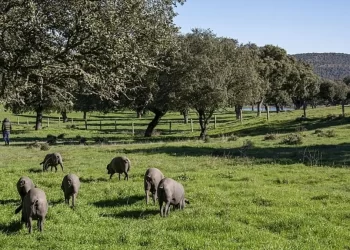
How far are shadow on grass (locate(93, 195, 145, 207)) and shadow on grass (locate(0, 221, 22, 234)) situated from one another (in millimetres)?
3303

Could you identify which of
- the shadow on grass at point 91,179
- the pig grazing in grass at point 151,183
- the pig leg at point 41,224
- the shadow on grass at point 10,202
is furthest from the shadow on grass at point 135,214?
the shadow on grass at point 91,179

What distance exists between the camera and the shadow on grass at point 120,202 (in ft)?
50.6

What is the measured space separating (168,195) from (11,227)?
189 inches

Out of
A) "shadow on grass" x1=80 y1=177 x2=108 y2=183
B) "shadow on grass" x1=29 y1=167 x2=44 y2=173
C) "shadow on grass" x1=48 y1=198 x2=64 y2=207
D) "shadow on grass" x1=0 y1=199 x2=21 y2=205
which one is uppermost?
"shadow on grass" x1=29 y1=167 x2=44 y2=173

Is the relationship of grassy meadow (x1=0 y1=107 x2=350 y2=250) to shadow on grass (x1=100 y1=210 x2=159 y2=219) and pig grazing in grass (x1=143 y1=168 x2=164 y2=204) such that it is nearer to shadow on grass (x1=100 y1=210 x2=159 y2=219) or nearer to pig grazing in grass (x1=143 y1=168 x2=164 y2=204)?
shadow on grass (x1=100 y1=210 x2=159 y2=219)

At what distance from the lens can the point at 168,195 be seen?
13.5 meters

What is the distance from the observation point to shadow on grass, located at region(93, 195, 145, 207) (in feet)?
50.6

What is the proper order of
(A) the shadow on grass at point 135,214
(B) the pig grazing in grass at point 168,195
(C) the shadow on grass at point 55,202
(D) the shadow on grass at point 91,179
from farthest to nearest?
(D) the shadow on grass at point 91,179 < (C) the shadow on grass at point 55,202 < (A) the shadow on grass at point 135,214 < (B) the pig grazing in grass at point 168,195

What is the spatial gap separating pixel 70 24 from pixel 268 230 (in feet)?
32.5

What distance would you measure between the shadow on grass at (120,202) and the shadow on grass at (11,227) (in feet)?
10.8

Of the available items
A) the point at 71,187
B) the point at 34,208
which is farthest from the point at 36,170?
the point at 34,208

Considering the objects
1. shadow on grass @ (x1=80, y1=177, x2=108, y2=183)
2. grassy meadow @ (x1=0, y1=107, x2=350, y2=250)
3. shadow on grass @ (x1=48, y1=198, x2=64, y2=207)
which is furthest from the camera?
shadow on grass @ (x1=80, y1=177, x2=108, y2=183)

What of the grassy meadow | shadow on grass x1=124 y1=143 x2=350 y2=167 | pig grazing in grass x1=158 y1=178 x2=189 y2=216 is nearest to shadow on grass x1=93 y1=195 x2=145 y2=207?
the grassy meadow

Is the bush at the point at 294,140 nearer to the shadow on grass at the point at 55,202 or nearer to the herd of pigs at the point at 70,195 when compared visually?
the herd of pigs at the point at 70,195
